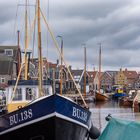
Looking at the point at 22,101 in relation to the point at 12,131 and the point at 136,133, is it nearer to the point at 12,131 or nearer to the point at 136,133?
the point at 12,131

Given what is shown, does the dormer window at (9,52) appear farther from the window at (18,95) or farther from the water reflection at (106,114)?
the window at (18,95)

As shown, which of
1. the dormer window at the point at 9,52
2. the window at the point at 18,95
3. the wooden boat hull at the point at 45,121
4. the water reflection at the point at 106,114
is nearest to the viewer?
the wooden boat hull at the point at 45,121

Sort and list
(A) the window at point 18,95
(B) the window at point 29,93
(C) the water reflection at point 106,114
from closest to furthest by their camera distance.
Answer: (A) the window at point 18,95 < (B) the window at point 29,93 < (C) the water reflection at point 106,114

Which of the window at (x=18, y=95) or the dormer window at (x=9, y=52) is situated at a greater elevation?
the dormer window at (x=9, y=52)

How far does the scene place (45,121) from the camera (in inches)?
723

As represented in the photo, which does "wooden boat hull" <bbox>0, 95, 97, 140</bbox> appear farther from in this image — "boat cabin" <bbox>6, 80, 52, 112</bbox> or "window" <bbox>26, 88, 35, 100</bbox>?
"window" <bbox>26, 88, 35, 100</bbox>

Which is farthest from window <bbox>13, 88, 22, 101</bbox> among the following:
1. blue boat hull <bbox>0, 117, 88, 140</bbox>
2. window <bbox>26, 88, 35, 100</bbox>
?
blue boat hull <bbox>0, 117, 88, 140</bbox>

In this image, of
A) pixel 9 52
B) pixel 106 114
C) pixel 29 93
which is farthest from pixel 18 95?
pixel 9 52

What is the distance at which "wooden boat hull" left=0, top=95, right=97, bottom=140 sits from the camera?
59.9ft

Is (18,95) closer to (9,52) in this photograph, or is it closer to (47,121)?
(47,121)

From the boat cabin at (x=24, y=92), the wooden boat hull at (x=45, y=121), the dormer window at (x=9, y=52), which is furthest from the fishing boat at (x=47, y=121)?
the dormer window at (x=9, y=52)

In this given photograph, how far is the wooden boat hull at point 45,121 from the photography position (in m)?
18.3

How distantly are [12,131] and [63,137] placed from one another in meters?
2.11

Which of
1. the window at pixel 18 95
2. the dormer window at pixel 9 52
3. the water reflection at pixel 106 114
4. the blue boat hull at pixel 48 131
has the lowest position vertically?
the water reflection at pixel 106 114
